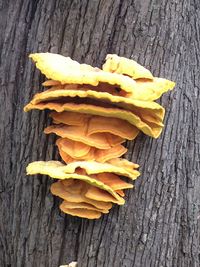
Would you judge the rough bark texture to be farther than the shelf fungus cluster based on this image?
Yes

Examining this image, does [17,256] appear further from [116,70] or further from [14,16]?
[14,16]

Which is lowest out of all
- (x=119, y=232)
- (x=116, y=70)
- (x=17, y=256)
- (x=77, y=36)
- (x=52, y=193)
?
(x=17, y=256)

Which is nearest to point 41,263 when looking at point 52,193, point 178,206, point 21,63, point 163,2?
point 52,193

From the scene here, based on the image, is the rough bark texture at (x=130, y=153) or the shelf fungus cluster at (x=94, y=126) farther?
the rough bark texture at (x=130, y=153)

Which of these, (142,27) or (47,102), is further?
(142,27)
